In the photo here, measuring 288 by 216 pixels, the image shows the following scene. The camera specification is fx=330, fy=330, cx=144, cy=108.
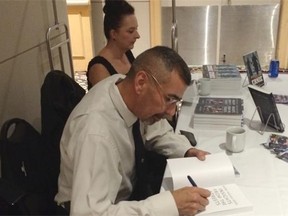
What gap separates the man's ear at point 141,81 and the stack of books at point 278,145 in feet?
2.10

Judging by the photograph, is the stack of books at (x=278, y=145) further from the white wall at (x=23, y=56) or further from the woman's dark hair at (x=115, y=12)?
the white wall at (x=23, y=56)

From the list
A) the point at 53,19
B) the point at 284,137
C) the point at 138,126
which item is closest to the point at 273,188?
the point at 284,137

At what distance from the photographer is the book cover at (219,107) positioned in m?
1.56

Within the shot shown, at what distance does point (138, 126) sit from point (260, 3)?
3.33 m

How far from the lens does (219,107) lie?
1.63m

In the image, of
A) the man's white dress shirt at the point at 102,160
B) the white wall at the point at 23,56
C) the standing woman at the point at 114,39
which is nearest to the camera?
the man's white dress shirt at the point at 102,160

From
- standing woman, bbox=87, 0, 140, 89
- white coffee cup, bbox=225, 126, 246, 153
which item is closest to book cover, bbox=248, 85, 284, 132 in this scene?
white coffee cup, bbox=225, 126, 246, 153

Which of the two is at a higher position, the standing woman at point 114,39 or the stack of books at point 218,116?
the standing woman at point 114,39

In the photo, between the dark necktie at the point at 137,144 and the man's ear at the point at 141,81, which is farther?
the dark necktie at the point at 137,144

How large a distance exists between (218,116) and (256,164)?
35cm

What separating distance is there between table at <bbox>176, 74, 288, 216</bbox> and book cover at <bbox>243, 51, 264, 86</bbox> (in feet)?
0.82

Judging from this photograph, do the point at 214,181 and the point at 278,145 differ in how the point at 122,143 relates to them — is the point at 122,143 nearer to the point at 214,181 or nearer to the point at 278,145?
the point at 214,181

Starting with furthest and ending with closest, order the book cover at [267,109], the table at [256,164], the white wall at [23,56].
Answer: the white wall at [23,56] → the book cover at [267,109] → the table at [256,164]

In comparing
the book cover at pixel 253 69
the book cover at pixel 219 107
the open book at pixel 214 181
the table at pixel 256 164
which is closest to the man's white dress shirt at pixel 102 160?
the open book at pixel 214 181
